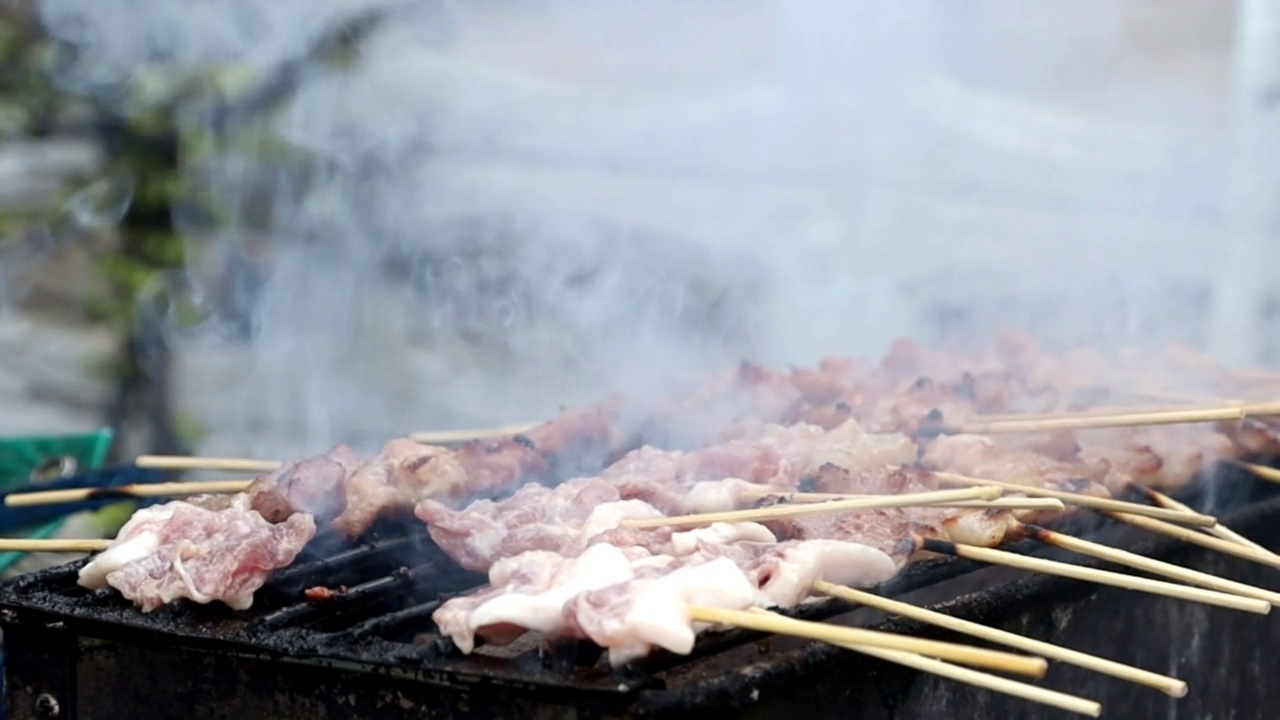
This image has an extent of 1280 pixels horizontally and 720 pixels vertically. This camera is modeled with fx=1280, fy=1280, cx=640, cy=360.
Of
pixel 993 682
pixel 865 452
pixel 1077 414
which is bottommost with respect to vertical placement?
pixel 993 682

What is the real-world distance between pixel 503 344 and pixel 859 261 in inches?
94.1

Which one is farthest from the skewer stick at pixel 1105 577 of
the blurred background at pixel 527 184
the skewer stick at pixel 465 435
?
the blurred background at pixel 527 184

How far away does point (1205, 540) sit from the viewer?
320 centimetres

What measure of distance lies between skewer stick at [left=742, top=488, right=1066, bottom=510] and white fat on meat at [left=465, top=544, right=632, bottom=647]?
686 mm

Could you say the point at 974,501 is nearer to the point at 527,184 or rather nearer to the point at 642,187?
the point at 642,187

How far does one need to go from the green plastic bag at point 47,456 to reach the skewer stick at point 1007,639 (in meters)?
3.70

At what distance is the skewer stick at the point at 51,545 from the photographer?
10.3 ft

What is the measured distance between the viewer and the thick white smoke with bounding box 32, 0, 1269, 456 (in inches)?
292

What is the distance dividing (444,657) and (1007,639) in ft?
3.55

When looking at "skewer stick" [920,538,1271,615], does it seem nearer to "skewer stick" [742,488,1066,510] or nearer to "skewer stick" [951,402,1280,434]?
"skewer stick" [742,488,1066,510]

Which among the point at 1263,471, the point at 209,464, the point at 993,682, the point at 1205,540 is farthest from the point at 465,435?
the point at 993,682

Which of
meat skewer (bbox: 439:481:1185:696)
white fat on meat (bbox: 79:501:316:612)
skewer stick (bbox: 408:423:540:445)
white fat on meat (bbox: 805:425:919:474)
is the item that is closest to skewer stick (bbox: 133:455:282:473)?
skewer stick (bbox: 408:423:540:445)

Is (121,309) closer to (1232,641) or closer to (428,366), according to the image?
(428,366)

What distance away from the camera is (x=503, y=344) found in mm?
7699
